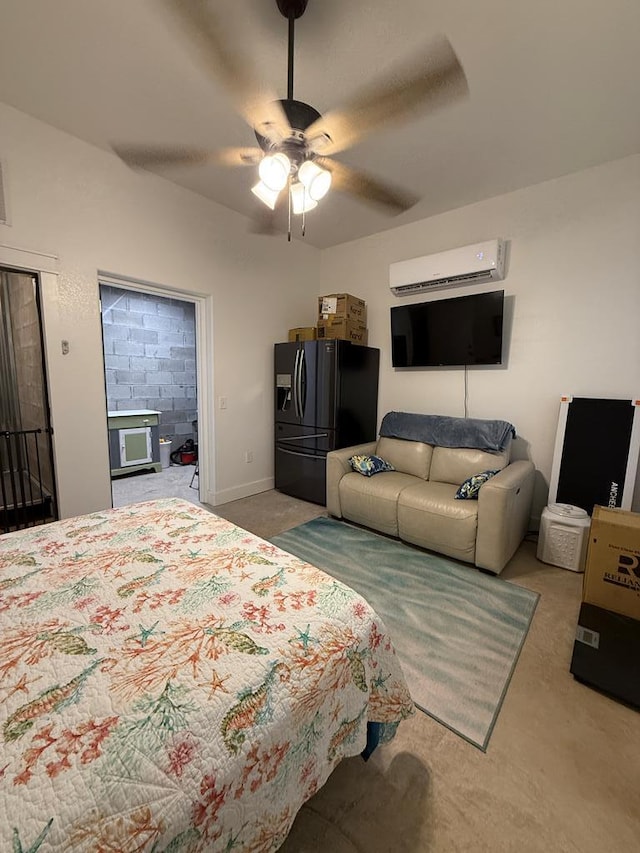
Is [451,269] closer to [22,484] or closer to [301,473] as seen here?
[301,473]

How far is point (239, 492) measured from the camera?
12.3 feet

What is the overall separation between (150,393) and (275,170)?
14.3 ft

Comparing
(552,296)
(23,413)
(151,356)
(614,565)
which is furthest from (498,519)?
(151,356)

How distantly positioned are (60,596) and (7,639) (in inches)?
6.4

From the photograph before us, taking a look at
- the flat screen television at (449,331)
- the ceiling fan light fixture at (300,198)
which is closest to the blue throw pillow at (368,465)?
the flat screen television at (449,331)

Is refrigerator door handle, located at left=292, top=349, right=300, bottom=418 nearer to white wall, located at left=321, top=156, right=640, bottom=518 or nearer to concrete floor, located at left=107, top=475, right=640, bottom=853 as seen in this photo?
white wall, located at left=321, top=156, right=640, bottom=518

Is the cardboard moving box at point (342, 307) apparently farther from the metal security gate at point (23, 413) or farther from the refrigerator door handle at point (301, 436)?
the metal security gate at point (23, 413)

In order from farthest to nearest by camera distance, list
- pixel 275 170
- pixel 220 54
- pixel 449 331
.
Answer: pixel 449 331 → pixel 275 170 → pixel 220 54

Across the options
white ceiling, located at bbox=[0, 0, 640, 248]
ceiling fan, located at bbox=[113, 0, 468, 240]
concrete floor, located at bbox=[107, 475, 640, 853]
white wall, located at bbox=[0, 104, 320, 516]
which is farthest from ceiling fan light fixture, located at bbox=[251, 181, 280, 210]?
concrete floor, located at bbox=[107, 475, 640, 853]

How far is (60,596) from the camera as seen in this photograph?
3.24 feet

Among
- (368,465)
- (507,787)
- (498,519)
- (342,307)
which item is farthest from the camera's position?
(342,307)

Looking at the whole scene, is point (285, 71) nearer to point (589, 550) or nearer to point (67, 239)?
point (67, 239)

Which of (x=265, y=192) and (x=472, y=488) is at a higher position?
(x=265, y=192)

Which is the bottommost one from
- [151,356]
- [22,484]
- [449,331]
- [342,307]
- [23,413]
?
[22,484]
